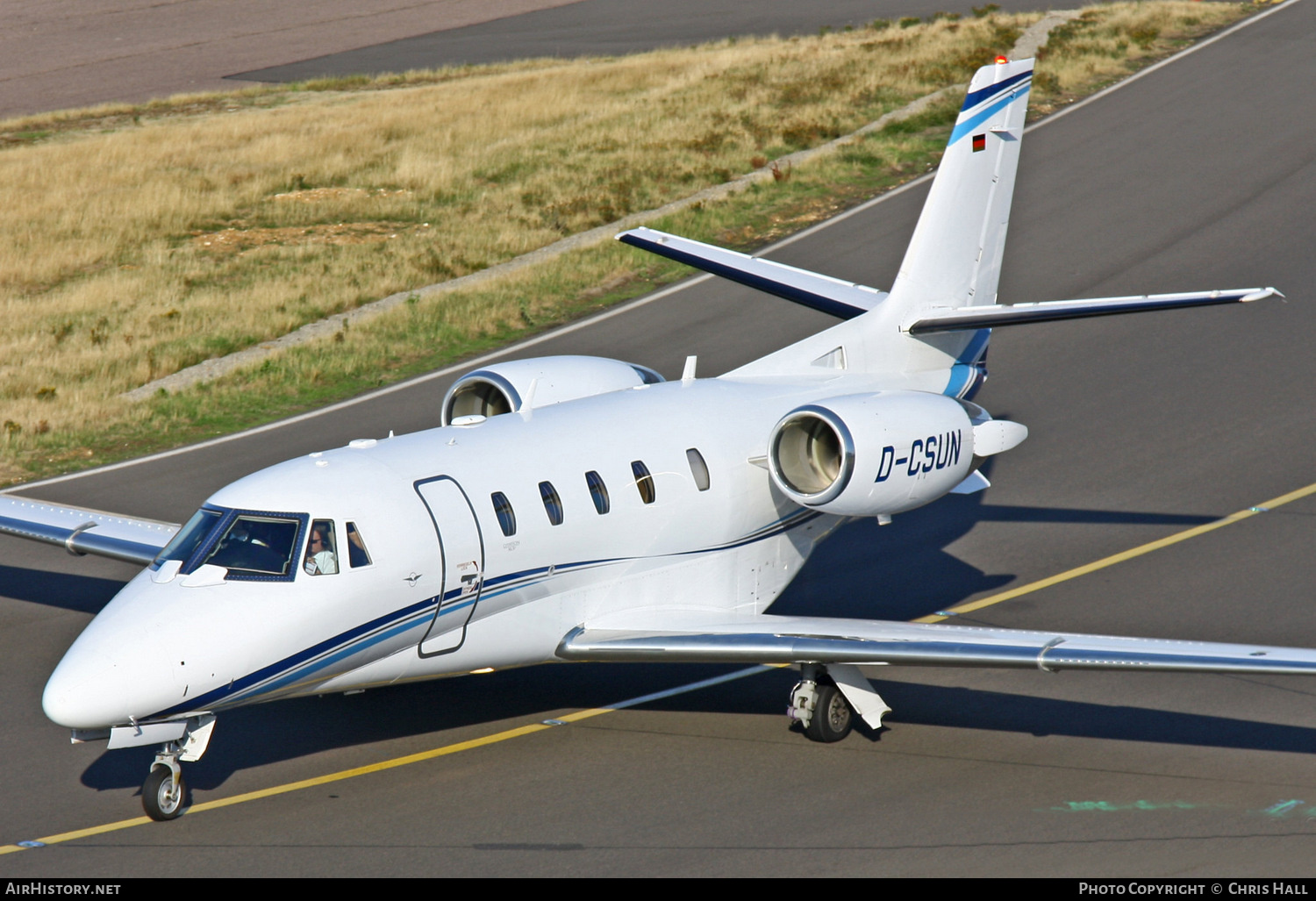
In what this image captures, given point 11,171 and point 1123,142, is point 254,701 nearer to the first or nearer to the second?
point 1123,142

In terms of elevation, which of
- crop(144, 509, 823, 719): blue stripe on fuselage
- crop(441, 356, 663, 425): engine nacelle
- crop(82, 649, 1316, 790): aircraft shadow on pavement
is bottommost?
crop(82, 649, 1316, 790): aircraft shadow on pavement

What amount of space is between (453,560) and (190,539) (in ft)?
7.94

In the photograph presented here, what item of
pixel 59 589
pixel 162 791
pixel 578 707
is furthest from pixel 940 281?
pixel 59 589

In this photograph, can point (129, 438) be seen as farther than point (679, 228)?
No

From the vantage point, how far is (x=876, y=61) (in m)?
51.9

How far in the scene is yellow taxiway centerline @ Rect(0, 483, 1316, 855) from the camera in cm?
1349

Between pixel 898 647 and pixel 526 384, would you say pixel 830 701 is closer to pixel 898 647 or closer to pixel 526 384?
pixel 898 647

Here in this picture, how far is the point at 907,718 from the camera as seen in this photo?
15922 millimetres

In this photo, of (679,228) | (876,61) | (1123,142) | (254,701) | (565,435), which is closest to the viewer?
(254,701)

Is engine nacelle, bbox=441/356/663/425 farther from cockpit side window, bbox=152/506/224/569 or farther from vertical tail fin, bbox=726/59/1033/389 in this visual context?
cockpit side window, bbox=152/506/224/569

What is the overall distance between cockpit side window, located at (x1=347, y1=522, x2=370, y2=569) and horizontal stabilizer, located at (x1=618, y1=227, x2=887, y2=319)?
24.0ft

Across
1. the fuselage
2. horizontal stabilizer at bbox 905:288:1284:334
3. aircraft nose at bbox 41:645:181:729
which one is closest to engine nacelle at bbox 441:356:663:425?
the fuselage

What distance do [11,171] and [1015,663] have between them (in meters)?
42.1

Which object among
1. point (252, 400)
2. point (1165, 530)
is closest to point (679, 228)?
point (252, 400)
